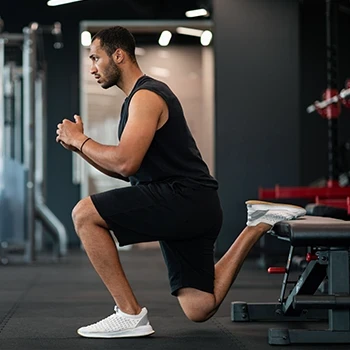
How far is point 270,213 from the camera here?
3.21 meters

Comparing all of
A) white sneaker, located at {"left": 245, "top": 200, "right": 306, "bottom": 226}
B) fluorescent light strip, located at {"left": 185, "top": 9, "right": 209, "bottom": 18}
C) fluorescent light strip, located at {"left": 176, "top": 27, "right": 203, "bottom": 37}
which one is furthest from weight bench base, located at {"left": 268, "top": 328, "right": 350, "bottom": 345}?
fluorescent light strip, located at {"left": 176, "top": 27, "right": 203, "bottom": 37}

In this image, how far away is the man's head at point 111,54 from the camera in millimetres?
3154

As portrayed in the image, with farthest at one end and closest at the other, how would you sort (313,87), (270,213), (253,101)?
(313,87) < (253,101) < (270,213)

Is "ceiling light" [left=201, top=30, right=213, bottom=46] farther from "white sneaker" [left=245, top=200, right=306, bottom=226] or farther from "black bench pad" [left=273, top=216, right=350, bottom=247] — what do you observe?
"black bench pad" [left=273, top=216, right=350, bottom=247]

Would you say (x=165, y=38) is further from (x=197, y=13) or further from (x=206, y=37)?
(x=197, y=13)

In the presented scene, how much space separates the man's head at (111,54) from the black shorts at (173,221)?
0.44 m

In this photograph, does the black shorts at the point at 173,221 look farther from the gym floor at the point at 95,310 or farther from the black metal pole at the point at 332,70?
the black metal pole at the point at 332,70

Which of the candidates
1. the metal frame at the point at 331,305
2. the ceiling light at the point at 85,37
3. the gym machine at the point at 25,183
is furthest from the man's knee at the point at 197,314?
the ceiling light at the point at 85,37

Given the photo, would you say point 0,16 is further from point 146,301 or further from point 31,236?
point 146,301

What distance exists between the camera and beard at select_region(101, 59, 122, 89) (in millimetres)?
3167

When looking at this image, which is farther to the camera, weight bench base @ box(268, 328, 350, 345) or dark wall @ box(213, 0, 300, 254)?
dark wall @ box(213, 0, 300, 254)

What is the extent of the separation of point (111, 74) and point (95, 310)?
135 cm

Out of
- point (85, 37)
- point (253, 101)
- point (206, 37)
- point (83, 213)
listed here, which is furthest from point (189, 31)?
point (83, 213)

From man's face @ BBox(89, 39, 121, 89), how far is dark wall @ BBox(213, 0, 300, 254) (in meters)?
4.30
